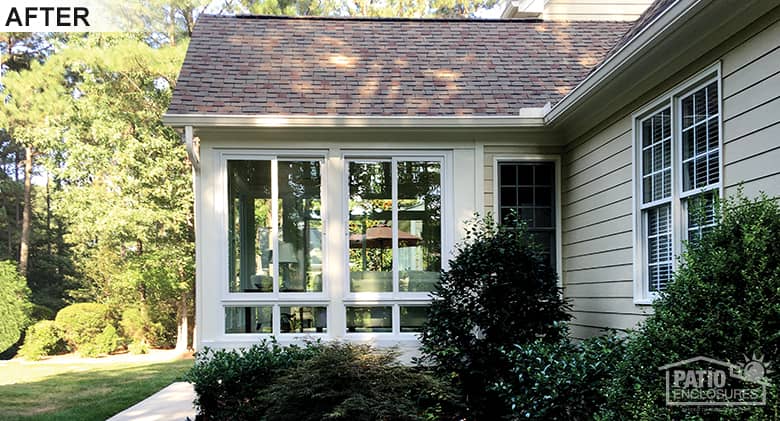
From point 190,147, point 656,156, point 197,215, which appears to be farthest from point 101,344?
point 656,156

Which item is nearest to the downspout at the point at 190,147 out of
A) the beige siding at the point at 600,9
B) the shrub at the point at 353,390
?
the shrub at the point at 353,390

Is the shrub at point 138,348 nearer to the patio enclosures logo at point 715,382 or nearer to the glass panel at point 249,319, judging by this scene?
the glass panel at point 249,319

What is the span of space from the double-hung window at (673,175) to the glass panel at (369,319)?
258 cm

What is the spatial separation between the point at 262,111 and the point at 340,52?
199 cm

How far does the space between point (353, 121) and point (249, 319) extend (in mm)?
2337

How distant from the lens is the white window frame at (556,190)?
22.1 ft

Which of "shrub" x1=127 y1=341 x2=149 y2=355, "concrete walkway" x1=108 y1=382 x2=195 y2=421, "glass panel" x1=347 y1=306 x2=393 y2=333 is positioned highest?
"glass panel" x1=347 y1=306 x2=393 y2=333

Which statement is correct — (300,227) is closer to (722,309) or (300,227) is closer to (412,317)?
(412,317)

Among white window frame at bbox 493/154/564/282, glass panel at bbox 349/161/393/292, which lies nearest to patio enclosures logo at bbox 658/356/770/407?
white window frame at bbox 493/154/564/282

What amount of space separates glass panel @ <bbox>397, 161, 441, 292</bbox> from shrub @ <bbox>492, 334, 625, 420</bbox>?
184 centimetres

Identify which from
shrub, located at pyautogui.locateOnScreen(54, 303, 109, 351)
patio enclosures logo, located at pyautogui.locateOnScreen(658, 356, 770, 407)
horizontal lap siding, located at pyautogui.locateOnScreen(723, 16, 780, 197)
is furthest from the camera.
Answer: shrub, located at pyautogui.locateOnScreen(54, 303, 109, 351)

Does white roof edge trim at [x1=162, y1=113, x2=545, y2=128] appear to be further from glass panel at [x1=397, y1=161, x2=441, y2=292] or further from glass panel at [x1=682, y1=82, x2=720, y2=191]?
glass panel at [x1=682, y1=82, x2=720, y2=191]

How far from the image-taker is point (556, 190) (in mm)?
6867

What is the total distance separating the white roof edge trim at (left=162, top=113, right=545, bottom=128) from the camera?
6.26 m
